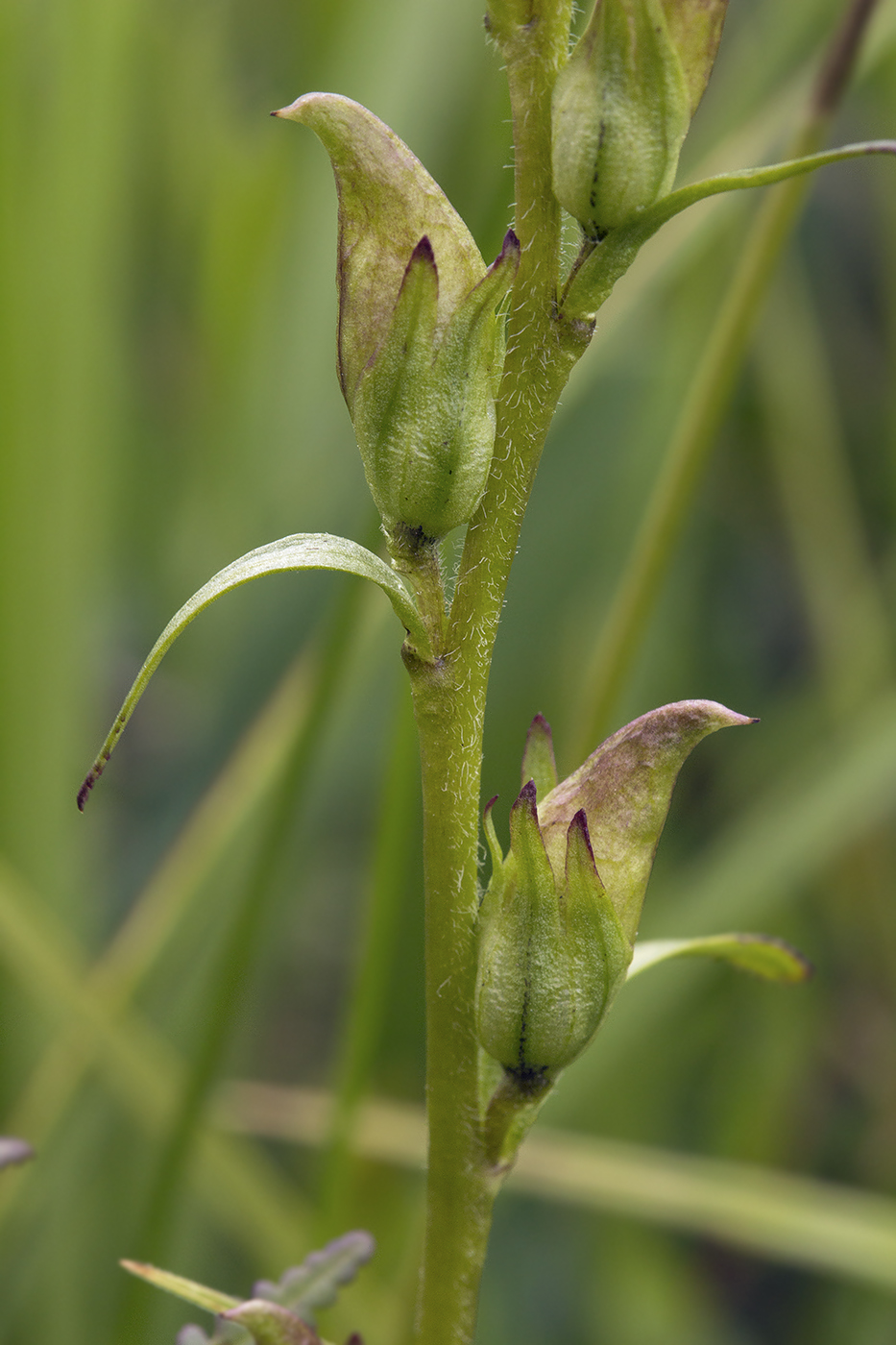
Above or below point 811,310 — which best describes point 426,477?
above

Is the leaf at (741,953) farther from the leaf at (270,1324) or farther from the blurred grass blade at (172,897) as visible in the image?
the blurred grass blade at (172,897)

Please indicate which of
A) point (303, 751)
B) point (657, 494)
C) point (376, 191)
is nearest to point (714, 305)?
point (657, 494)

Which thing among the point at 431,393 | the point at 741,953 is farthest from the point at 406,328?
the point at 741,953

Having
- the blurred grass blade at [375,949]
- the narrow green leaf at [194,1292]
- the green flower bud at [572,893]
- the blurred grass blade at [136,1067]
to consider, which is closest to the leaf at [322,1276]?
the narrow green leaf at [194,1292]

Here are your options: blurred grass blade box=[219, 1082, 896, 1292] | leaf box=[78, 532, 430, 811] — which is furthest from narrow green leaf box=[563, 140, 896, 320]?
blurred grass blade box=[219, 1082, 896, 1292]

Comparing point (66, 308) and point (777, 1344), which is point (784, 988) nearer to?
point (777, 1344)

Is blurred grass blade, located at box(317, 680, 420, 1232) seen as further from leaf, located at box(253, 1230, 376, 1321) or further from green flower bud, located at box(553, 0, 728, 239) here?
green flower bud, located at box(553, 0, 728, 239)
